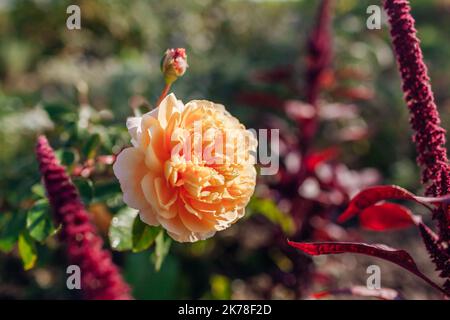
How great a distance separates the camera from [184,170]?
931 mm

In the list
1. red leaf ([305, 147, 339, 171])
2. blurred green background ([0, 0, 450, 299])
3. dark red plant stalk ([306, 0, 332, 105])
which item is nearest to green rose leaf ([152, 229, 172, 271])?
blurred green background ([0, 0, 450, 299])

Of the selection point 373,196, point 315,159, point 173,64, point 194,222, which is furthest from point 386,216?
point 315,159

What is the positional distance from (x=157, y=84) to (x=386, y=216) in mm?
1798

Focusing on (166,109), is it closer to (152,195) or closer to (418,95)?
(152,195)

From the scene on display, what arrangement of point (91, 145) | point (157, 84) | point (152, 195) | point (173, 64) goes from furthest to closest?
point (157, 84), point (91, 145), point (173, 64), point (152, 195)

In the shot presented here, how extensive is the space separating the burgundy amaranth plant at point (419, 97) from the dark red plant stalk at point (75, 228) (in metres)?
0.66

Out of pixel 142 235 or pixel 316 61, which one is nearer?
pixel 142 235

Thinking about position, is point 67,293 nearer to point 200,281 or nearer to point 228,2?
point 200,281

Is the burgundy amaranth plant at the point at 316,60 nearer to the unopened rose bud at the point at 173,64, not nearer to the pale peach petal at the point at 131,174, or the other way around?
the unopened rose bud at the point at 173,64

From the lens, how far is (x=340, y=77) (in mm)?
2449

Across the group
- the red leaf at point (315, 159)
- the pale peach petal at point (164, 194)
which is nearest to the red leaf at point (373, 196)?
the pale peach petal at point (164, 194)
